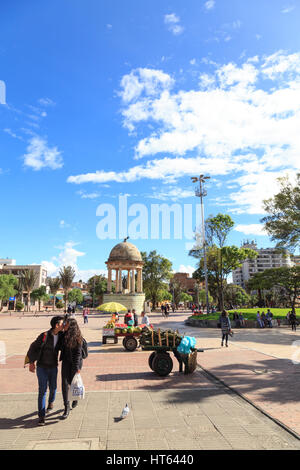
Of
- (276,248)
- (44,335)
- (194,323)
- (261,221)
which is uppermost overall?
(261,221)

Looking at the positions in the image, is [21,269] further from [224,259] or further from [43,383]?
[43,383]

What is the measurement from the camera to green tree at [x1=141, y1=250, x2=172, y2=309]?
2562 inches

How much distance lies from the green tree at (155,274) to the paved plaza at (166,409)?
180 ft

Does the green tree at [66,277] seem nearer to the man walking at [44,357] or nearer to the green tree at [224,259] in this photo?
the green tree at [224,259]

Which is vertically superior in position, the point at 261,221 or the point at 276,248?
the point at 261,221

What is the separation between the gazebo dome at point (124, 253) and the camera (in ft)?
158

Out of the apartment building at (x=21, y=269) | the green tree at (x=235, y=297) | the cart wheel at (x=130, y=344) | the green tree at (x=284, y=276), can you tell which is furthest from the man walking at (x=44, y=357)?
the apartment building at (x=21, y=269)

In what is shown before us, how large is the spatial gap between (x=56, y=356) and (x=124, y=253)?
43225mm

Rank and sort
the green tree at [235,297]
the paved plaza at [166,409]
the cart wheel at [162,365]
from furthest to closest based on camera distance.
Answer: the green tree at [235,297] < the cart wheel at [162,365] < the paved plaza at [166,409]
